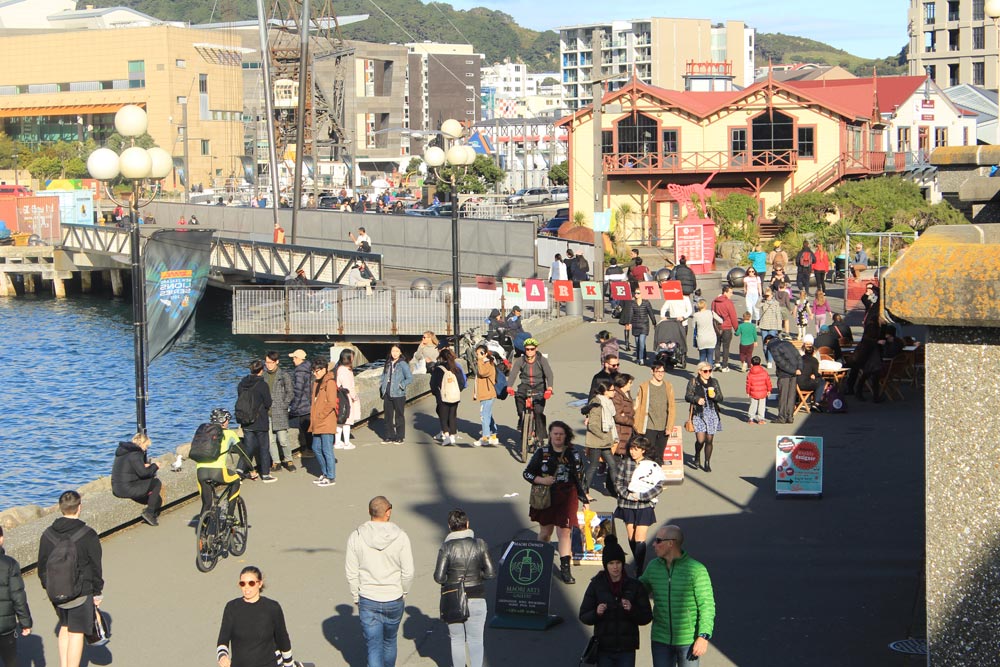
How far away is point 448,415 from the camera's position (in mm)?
18078

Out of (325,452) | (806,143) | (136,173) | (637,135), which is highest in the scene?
(637,135)

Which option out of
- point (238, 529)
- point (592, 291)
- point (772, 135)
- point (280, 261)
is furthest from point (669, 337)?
point (772, 135)

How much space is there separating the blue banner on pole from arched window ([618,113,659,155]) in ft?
121

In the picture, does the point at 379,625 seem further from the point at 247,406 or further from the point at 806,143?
the point at 806,143

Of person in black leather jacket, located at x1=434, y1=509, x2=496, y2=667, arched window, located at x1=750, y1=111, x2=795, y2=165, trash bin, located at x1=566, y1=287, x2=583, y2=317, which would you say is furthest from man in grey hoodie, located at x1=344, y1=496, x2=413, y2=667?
arched window, located at x1=750, y1=111, x2=795, y2=165

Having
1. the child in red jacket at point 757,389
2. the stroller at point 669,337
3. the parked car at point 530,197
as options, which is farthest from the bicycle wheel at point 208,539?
the parked car at point 530,197

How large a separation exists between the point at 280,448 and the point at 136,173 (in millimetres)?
4249

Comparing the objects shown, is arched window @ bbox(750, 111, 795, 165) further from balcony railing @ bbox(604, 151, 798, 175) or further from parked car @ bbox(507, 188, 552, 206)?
parked car @ bbox(507, 188, 552, 206)

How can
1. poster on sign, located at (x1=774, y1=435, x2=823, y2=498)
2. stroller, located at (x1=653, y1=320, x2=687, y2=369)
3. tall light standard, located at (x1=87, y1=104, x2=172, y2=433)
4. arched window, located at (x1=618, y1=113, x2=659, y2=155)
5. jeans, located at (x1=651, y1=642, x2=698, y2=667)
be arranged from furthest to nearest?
arched window, located at (x1=618, y1=113, x2=659, y2=155)
stroller, located at (x1=653, y1=320, x2=687, y2=369)
tall light standard, located at (x1=87, y1=104, x2=172, y2=433)
poster on sign, located at (x1=774, y1=435, x2=823, y2=498)
jeans, located at (x1=651, y1=642, x2=698, y2=667)

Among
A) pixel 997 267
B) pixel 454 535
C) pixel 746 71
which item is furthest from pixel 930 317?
pixel 746 71

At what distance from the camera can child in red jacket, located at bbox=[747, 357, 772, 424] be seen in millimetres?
18344

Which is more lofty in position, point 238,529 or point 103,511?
point 103,511

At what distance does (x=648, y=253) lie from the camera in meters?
44.2

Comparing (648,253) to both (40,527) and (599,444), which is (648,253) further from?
(40,527)
